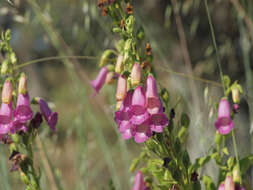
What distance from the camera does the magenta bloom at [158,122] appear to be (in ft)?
3.12

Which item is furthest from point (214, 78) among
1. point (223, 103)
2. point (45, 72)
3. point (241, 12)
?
point (45, 72)

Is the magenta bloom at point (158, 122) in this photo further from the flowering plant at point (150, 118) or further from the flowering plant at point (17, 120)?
the flowering plant at point (17, 120)

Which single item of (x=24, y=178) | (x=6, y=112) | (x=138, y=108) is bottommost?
(x=24, y=178)

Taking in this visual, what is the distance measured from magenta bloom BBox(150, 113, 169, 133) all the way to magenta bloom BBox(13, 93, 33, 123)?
384mm

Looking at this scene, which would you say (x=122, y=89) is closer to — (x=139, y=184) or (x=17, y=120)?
(x=17, y=120)

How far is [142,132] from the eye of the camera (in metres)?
0.97

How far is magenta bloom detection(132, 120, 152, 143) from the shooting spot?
0.95 metres

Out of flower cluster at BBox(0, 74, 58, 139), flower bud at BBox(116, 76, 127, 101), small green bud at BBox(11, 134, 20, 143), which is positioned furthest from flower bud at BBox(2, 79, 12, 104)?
flower bud at BBox(116, 76, 127, 101)

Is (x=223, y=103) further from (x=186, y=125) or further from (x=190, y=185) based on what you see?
(x=190, y=185)

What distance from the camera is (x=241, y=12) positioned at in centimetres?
190

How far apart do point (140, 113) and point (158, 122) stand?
0.18ft

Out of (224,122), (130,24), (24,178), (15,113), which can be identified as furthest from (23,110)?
(224,122)

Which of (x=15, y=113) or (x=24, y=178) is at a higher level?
(x=15, y=113)

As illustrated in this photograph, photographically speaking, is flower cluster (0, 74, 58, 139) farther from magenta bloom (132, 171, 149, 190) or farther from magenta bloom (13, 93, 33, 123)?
magenta bloom (132, 171, 149, 190)
